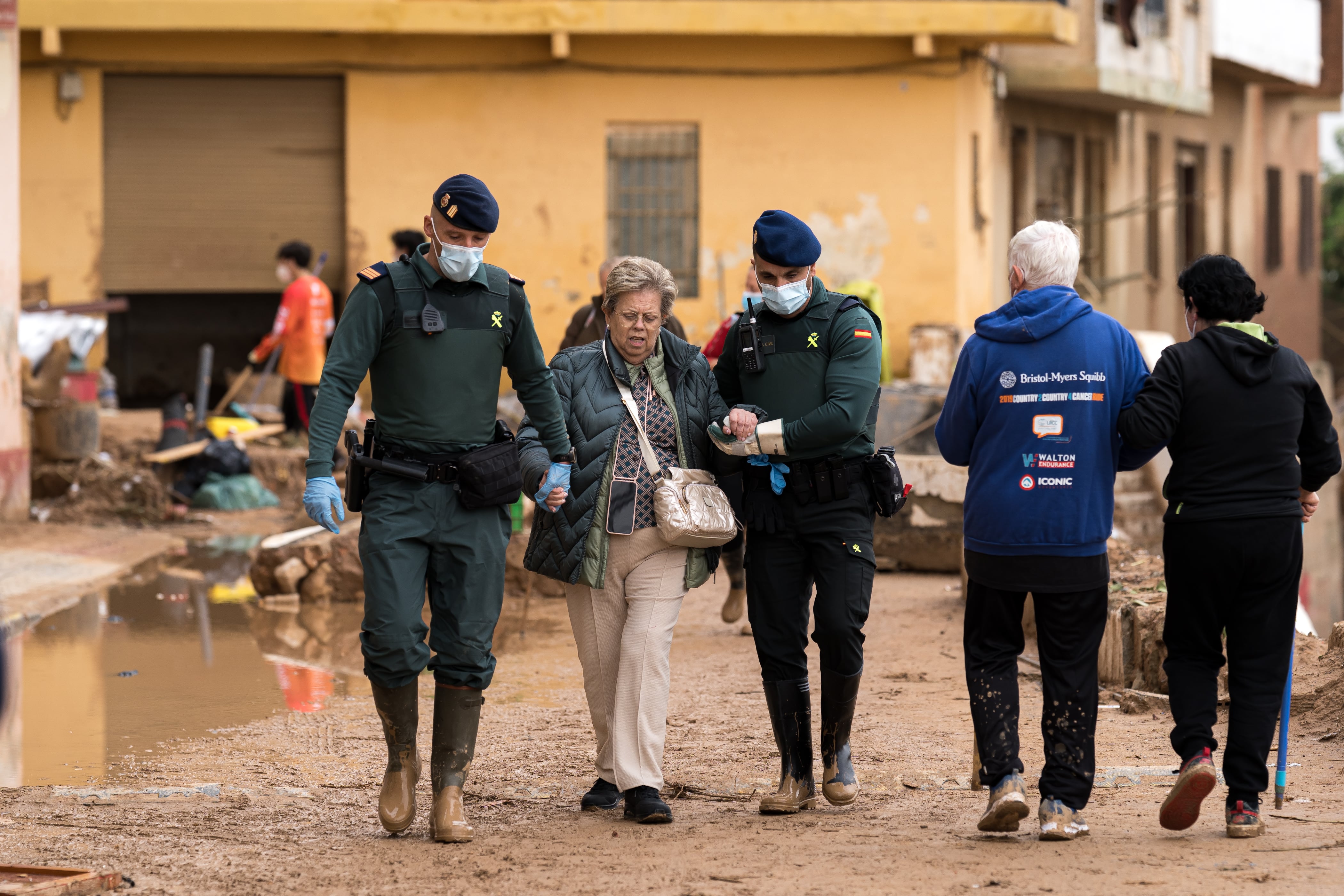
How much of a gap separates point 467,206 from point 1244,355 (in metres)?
2.29

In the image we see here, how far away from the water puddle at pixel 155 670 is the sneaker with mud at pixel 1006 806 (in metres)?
3.05

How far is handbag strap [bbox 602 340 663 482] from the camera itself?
16.3 ft

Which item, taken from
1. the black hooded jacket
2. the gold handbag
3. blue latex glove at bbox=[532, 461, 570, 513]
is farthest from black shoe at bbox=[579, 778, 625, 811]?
the black hooded jacket

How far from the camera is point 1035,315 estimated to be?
450 cm

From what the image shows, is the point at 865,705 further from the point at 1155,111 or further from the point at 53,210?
the point at 1155,111

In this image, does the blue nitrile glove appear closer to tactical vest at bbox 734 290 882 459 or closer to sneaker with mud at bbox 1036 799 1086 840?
tactical vest at bbox 734 290 882 459

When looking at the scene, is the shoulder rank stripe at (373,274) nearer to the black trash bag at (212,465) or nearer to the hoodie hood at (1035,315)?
the hoodie hood at (1035,315)

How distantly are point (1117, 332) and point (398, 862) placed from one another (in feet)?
8.37

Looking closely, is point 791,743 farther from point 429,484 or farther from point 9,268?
point 9,268

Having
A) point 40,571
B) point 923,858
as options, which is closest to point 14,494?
point 40,571

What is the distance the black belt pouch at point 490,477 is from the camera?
4613 mm

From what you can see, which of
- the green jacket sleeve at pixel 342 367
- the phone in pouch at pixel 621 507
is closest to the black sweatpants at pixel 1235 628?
the phone in pouch at pixel 621 507

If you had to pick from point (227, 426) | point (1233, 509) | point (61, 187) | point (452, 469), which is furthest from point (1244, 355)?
point (61, 187)

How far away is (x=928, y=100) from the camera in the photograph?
16219 mm
